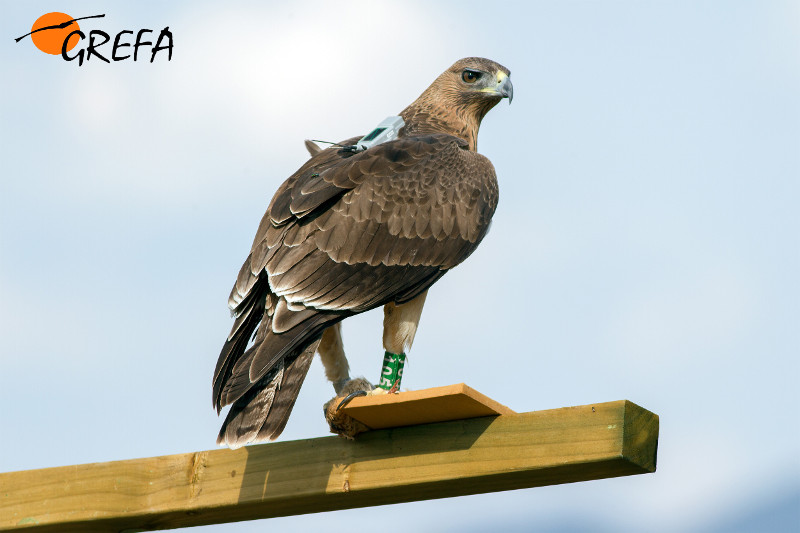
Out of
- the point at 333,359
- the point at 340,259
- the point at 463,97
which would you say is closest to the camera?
the point at 340,259

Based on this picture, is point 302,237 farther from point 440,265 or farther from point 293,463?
point 293,463

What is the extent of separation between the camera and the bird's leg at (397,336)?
5320 millimetres

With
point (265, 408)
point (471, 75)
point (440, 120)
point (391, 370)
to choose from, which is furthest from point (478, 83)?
point (265, 408)

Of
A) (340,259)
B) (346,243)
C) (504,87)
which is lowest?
(340,259)

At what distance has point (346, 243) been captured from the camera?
5.29 metres

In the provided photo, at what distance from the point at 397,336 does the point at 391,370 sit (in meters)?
0.17

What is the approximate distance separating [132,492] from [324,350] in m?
1.27

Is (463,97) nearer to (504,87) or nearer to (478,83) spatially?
(478,83)

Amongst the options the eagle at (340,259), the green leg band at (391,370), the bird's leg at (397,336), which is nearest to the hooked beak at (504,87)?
the eagle at (340,259)

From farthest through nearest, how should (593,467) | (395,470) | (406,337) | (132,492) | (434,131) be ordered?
(434,131) < (406,337) < (132,492) < (395,470) < (593,467)

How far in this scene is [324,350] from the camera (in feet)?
19.2

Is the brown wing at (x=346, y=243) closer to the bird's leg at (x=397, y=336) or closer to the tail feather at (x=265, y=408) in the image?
the tail feather at (x=265, y=408)

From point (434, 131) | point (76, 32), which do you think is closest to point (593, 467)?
point (434, 131)

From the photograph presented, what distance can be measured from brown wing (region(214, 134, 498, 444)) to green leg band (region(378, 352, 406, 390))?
253 mm
